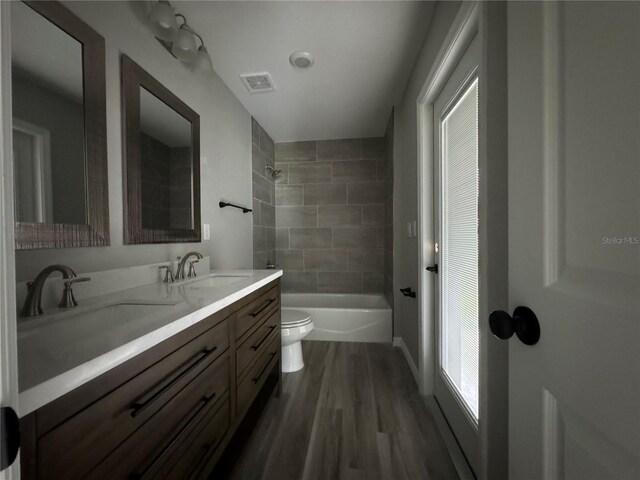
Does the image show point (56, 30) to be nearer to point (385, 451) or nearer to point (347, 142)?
point (385, 451)

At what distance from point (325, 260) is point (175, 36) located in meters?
2.68

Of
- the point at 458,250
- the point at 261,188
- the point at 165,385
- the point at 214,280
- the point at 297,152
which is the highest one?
the point at 297,152

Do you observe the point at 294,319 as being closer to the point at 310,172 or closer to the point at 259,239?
the point at 259,239

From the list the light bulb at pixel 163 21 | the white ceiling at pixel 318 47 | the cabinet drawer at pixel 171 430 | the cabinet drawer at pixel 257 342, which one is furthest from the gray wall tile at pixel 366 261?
the light bulb at pixel 163 21

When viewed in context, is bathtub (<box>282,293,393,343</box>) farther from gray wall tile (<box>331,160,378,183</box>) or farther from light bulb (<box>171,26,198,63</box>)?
light bulb (<box>171,26,198,63</box>)

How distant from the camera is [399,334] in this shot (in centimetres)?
262

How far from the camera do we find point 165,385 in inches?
28.1

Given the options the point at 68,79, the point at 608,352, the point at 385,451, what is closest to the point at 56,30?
the point at 68,79

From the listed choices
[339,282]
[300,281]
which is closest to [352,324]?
[339,282]

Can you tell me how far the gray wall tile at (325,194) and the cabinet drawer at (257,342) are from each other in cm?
205

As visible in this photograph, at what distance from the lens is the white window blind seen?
3.89 feet

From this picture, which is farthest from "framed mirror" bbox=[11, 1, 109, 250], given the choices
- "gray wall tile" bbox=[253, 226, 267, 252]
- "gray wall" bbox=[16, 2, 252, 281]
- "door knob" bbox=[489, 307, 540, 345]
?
"gray wall tile" bbox=[253, 226, 267, 252]

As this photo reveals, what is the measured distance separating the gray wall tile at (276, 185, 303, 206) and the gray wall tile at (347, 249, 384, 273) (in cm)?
100

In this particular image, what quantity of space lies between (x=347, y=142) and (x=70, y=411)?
11.4 ft
